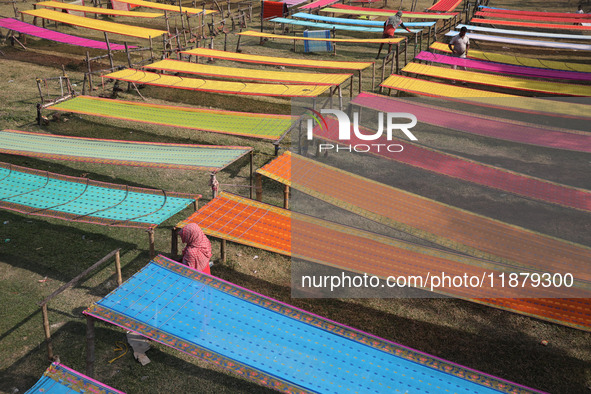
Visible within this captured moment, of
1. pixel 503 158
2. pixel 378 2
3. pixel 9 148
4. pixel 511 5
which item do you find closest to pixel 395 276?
pixel 503 158

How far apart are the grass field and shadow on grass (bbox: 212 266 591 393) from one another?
16 millimetres

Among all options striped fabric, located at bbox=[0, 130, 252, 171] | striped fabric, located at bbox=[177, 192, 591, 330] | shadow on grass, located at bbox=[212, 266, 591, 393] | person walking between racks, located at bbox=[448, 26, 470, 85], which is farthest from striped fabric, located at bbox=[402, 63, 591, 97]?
shadow on grass, located at bbox=[212, 266, 591, 393]

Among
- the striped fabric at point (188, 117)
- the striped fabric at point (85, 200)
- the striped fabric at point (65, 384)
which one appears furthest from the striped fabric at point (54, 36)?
the striped fabric at point (65, 384)

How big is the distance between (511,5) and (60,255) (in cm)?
2761

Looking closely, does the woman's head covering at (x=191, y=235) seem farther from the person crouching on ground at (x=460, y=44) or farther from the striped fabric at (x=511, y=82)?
the person crouching on ground at (x=460, y=44)

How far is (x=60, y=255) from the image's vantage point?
8.17m

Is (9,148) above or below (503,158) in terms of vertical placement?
above

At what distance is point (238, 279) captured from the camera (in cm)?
789

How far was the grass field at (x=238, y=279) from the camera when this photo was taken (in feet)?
20.8

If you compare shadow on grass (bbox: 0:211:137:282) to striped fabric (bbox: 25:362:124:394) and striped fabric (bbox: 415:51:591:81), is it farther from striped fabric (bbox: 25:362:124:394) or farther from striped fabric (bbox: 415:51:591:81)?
striped fabric (bbox: 415:51:591:81)

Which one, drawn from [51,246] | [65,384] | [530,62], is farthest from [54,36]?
[530,62]

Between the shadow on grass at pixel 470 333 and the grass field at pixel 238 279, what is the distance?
0.02m

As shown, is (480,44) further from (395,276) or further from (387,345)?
(387,345)

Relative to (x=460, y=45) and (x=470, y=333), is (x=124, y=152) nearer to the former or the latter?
(x=470, y=333)
